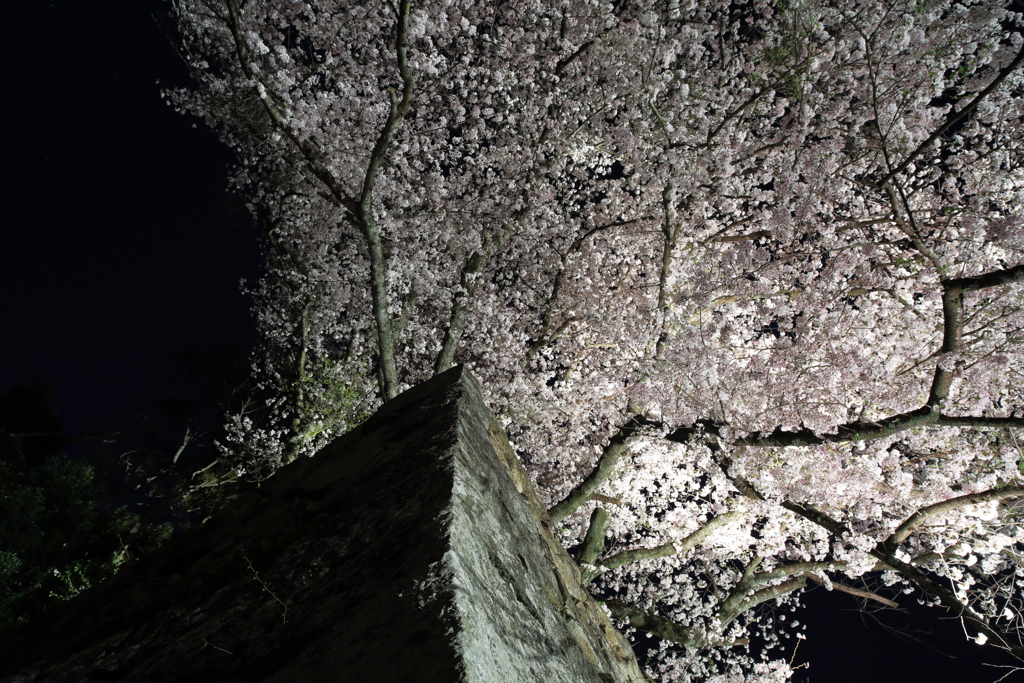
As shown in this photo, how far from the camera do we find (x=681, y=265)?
12320 millimetres

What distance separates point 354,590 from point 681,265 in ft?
39.6

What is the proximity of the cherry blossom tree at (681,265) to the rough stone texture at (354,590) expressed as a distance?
234 inches

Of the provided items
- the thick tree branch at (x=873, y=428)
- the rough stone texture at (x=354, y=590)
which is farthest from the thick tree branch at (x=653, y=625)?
the rough stone texture at (x=354, y=590)

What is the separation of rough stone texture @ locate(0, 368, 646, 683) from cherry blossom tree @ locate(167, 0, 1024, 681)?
19.5ft

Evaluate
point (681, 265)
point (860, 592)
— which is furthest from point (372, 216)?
point (860, 592)

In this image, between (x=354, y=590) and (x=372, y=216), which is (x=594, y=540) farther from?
(x=354, y=590)

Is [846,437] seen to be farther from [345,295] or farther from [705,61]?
[345,295]

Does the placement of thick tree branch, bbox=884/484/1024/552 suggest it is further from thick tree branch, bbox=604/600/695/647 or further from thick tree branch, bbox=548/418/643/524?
thick tree branch, bbox=604/600/695/647

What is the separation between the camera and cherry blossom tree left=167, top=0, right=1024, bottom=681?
8.20 meters

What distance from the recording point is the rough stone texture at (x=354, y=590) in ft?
3.25

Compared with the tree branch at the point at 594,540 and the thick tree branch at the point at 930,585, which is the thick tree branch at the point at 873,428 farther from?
the tree branch at the point at 594,540

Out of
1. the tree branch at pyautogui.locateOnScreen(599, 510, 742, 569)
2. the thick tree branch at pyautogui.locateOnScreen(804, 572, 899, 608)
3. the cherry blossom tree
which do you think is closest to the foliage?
the cherry blossom tree

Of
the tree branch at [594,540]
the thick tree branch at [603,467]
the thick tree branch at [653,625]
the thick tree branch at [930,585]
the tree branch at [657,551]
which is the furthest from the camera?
the tree branch at [594,540]

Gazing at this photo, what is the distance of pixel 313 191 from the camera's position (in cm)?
1341
